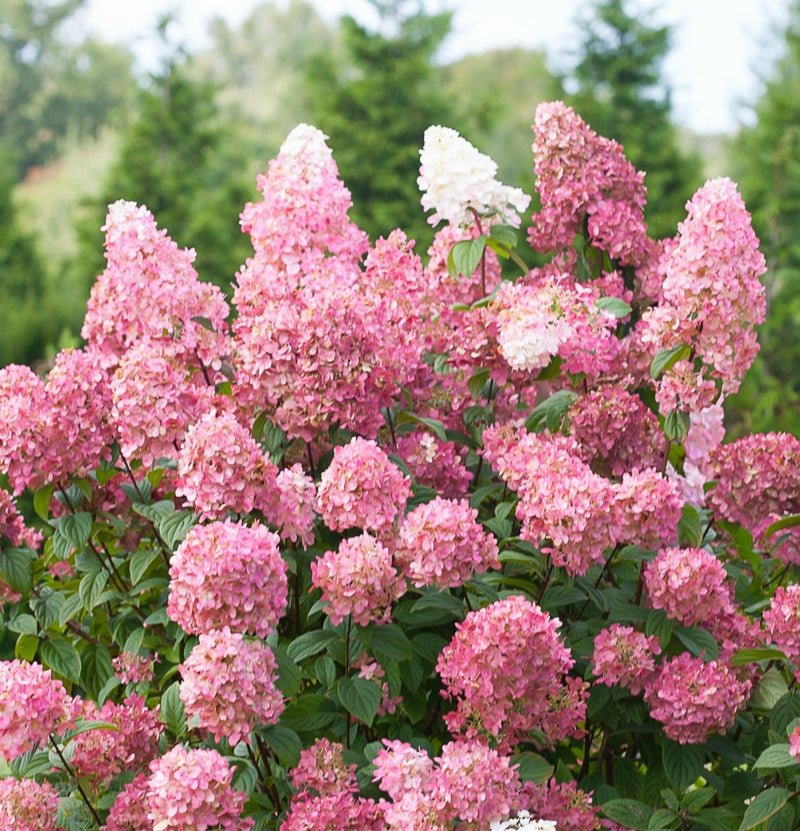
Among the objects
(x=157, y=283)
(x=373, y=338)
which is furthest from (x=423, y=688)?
(x=157, y=283)

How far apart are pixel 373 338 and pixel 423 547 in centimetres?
55

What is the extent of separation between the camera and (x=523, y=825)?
1.98m

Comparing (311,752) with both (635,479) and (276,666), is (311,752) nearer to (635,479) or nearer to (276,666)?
(276,666)

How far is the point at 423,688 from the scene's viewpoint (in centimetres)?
262

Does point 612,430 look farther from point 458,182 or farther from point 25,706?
point 25,706

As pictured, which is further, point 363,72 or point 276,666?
point 363,72

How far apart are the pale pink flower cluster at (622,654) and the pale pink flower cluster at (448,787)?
364 millimetres

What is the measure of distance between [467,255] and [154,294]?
0.83 meters

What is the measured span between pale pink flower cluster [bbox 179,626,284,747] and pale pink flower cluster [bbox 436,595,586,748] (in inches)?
14.2

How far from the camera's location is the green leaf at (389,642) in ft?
7.42

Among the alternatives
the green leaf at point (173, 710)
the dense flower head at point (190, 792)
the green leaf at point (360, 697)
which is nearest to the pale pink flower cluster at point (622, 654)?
the green leaf at point (360, 697)

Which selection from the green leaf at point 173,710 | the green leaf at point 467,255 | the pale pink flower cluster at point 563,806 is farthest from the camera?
the green leaf at point 467,255

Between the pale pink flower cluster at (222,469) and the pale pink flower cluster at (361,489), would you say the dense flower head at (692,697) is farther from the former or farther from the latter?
the pale pink flower cluster at (222,469)

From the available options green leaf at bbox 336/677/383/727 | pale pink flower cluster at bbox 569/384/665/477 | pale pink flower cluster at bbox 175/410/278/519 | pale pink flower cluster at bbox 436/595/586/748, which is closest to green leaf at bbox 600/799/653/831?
pale pink flower cluster at bbox 436/595/586/748
